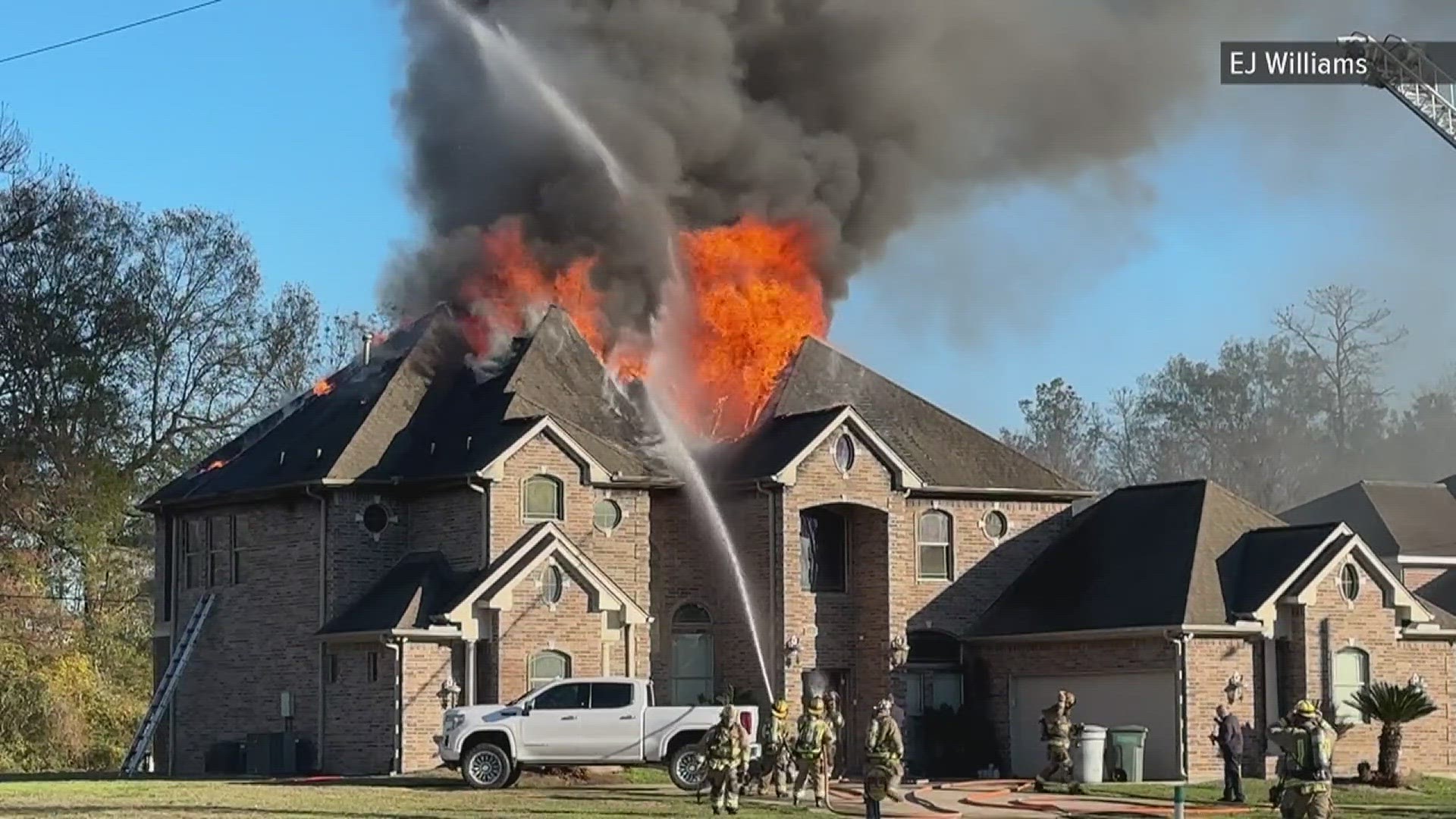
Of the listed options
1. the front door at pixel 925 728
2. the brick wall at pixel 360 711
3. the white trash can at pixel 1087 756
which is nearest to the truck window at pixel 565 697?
the brick wall at pixel 360 711

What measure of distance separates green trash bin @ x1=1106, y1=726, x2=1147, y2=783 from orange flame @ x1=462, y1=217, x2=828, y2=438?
33.2ft

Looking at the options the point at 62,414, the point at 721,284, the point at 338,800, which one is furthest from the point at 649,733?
the point at 62,414

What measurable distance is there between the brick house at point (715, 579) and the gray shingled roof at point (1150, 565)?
67 millimetres

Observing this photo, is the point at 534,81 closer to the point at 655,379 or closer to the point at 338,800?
the point at 655,379

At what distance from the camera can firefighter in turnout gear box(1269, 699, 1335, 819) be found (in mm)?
19859

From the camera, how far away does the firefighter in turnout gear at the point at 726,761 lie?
2608 centimetres

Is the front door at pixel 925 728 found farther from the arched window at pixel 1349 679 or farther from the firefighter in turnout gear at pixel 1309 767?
the firefighter in turnout gear at pixel 1309 767

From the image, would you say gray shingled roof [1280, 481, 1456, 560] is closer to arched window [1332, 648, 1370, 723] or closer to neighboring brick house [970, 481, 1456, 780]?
neighboring brick house [970, 481, 1456, 780]

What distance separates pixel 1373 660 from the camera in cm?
3803

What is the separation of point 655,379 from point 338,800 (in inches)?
594

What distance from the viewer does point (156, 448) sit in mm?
53625

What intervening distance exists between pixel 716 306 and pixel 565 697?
11.2 metres

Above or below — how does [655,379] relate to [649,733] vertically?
above

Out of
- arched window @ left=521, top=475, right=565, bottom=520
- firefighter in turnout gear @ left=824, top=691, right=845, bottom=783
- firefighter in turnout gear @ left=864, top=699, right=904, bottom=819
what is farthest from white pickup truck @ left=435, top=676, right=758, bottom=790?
firefighter in turnout gear @ left=864, top=699, right=904, bottom=819
